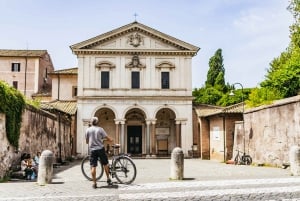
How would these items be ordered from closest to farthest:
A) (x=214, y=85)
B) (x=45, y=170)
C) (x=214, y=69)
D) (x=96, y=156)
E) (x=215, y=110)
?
(x=96, y=156) < (x=45, y=170) < (x=215, y=110) < (x=214, y=85) < (x=214, y=69)

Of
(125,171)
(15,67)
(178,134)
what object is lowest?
(125,171)

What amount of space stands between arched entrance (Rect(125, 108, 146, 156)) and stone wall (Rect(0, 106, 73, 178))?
11.0 m

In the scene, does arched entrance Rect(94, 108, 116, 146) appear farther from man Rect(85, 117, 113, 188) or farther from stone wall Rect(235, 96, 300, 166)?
man Rect(85, 117, 113, 188)

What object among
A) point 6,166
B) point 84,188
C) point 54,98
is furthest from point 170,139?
point 84,188

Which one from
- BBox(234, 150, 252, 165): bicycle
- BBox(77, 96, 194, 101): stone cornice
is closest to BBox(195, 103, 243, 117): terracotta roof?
BBox(77, 96, 194, 101): stone cornice

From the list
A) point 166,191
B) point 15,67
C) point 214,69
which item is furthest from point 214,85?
point 166,191

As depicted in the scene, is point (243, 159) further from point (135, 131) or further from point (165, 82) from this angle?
point (135, 131)

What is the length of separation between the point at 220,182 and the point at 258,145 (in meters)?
10.7

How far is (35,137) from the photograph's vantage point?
668 inches

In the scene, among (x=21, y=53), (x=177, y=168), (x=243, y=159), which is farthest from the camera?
(x=21, y=53)

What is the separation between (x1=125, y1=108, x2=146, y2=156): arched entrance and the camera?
121ft

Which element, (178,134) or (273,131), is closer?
(273,131)

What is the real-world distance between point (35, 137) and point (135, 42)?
20104 millimetres

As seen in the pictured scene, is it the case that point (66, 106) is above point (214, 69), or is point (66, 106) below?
below
